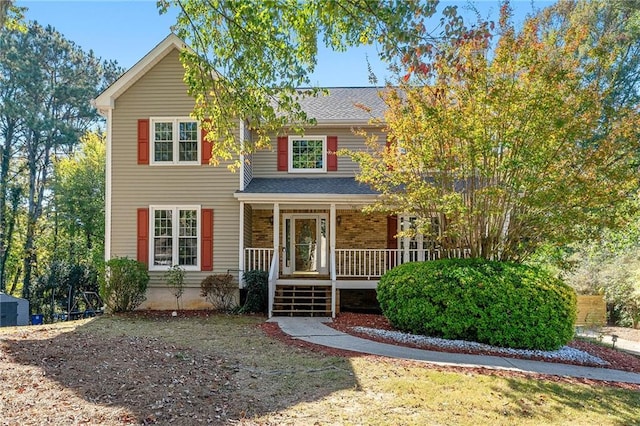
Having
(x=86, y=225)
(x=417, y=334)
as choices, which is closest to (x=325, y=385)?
(x=417, y=334)

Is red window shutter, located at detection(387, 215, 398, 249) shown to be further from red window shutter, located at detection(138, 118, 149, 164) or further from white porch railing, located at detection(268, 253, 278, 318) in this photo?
red window shutter, located at detection(138, 118, 149, 164)

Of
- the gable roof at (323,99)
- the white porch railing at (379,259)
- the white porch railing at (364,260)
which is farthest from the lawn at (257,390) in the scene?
the gable roof at (323,99)

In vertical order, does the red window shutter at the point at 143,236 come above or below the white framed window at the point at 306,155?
below

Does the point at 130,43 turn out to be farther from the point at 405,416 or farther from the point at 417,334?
the point at 405,416

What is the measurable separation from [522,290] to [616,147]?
3364 millimetres

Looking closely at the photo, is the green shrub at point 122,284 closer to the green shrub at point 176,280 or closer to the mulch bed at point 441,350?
A: the green shrub at point 176,280

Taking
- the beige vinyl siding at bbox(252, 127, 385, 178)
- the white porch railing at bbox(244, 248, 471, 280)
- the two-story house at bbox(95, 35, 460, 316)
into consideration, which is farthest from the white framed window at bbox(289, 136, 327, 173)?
the white porch railing at bbox(244, 248, 471, 280)

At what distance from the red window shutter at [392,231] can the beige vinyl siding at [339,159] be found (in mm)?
1940

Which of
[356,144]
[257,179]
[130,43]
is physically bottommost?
[257,179]

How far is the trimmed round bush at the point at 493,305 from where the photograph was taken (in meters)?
8.20

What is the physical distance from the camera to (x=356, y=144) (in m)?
13.8

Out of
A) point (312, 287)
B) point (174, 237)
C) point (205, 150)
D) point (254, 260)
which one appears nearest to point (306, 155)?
point (205, 150)

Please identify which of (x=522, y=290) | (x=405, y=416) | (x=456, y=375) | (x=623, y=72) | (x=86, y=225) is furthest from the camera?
(x=86, y=225)

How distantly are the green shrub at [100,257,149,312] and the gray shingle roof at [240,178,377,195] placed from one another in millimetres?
3691
